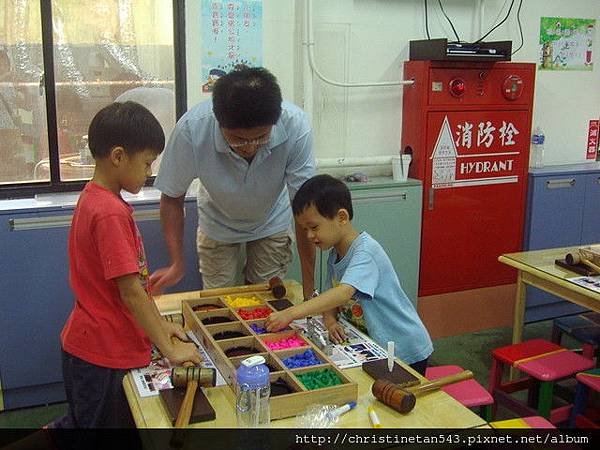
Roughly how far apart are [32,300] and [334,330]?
1.63 meters

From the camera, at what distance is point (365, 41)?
11.6ft

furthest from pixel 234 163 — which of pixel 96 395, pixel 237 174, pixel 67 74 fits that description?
pixel 67 74

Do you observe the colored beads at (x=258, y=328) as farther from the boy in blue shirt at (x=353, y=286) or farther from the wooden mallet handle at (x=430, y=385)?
the wooden mallet handle at (x=430, y=385)

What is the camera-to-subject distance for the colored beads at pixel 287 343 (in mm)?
1694

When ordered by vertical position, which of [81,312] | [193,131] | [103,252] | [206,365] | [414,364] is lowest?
[414,364]

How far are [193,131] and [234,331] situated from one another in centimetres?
79

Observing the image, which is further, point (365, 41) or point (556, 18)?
point (556, 18)

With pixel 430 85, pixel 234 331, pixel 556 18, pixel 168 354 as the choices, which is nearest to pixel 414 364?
pixel 234 331

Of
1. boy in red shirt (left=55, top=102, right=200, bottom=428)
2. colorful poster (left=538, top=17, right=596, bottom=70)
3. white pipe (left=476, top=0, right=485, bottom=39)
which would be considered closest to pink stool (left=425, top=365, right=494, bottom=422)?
boy in red shirt (left=55, top=102, right=200, bottom=428)

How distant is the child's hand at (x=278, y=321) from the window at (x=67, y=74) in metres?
1.79

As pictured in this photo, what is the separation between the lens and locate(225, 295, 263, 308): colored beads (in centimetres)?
199

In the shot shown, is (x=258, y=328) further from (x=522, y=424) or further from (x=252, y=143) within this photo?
(x=522, y=424)

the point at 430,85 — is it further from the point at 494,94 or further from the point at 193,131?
the point at 193,131

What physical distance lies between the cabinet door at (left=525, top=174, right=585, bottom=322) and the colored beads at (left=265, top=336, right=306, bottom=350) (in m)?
2.59
